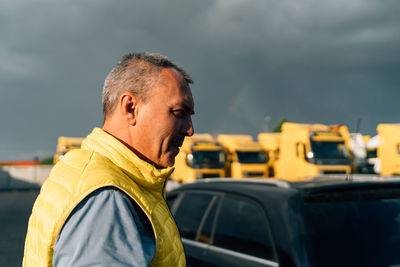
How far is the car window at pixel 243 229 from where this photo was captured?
273cm

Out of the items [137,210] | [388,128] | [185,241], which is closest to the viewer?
[137,210]

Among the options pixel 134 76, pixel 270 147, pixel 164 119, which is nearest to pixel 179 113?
pixel 164 119

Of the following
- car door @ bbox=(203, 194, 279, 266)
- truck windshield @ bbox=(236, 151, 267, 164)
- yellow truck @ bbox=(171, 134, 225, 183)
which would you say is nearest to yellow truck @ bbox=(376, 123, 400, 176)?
truck windshield @ bbox=(236, 151, 267, 164)

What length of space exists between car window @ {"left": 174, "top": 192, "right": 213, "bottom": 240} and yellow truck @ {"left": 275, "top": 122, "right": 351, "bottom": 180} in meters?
17.2

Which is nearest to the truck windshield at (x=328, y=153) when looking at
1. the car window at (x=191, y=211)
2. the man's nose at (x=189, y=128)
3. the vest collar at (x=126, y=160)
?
the car window at (x=191, y=211)

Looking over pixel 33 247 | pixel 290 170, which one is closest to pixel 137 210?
pixel 33 247

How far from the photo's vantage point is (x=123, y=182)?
117 cm

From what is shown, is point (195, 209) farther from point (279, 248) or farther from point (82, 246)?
point (82, 246)

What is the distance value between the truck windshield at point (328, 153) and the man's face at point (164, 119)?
65.3 ft

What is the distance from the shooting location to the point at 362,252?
8.18 ft

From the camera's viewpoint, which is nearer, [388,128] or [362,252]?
[362,252]

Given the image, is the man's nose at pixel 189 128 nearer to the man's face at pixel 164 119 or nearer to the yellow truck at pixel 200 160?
the man's face at pixel 164 119

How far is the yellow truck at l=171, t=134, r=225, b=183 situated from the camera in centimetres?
2330

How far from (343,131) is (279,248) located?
20745 mm
